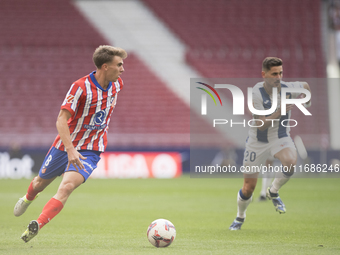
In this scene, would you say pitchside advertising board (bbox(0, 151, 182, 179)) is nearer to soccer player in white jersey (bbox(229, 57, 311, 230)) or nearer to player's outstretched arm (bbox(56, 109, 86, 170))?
soccer player in white jersey (bbox(229, 57, 311, 230))

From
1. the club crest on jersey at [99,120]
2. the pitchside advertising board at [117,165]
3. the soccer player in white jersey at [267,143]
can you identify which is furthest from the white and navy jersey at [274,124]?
the pitchside advertising board at [117,165]

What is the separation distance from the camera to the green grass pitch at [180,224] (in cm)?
536

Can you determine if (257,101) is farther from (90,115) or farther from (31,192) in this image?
(31,192)

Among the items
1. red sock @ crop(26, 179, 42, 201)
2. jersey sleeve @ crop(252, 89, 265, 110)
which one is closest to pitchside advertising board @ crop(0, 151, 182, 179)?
jersey sleeve @ crop(252, 89, 265, 110)

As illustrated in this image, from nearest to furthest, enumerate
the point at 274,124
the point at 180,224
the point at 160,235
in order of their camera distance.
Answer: the point at 160,235 < the point at 274,124 < the point at 180,224

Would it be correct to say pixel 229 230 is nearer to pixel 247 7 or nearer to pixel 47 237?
pixel 47 237

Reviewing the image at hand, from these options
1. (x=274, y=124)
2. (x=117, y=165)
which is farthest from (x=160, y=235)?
(x=117, y=165)

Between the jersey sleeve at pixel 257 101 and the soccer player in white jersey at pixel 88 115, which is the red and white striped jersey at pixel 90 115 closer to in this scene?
the soccer player in white jersey at pixel 88 115

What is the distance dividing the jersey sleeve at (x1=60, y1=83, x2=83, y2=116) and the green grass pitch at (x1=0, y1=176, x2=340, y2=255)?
58.5 inches

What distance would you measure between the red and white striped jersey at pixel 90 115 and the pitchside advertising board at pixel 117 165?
45.9 ft

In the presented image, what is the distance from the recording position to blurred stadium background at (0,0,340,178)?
23.4 m

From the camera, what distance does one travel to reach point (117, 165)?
19703 mm

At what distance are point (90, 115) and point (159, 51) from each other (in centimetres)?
2082

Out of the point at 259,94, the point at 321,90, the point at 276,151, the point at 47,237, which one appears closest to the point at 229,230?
the point at 276,151
